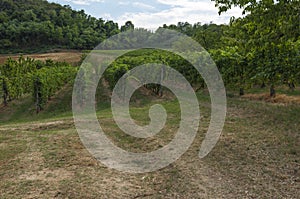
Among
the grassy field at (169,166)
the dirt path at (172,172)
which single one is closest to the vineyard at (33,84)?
the grassy field at (169,166)

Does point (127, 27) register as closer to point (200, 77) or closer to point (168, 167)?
point (200, 77)

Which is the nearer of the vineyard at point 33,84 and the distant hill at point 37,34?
the vineyard at point 33,84

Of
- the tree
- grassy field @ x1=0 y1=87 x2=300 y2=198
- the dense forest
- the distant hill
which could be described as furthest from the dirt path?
the tree

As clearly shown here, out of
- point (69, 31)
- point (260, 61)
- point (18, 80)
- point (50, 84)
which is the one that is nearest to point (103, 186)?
point (260, 61)

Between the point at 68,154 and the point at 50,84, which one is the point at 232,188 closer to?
the point at 68,154

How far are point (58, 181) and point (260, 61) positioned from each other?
45.7ft

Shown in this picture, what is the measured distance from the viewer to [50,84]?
2670 cm

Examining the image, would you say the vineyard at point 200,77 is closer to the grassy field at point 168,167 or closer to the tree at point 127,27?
the grassy field at point 168,167

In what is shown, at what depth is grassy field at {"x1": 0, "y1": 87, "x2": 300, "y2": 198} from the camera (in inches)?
291

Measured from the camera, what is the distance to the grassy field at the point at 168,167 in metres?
7.38

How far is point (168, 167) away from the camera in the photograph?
9.15 metres

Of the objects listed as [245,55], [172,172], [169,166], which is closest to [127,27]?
[245,55]

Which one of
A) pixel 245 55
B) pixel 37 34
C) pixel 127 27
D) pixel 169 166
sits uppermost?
pixel 127 27

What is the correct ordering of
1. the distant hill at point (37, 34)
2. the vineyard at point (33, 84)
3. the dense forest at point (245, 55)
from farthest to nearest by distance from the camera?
1. the distant hill at point (37, 34)
2. the vineyard at point (33, 84)
3. the dense forest at point (245, 55)
